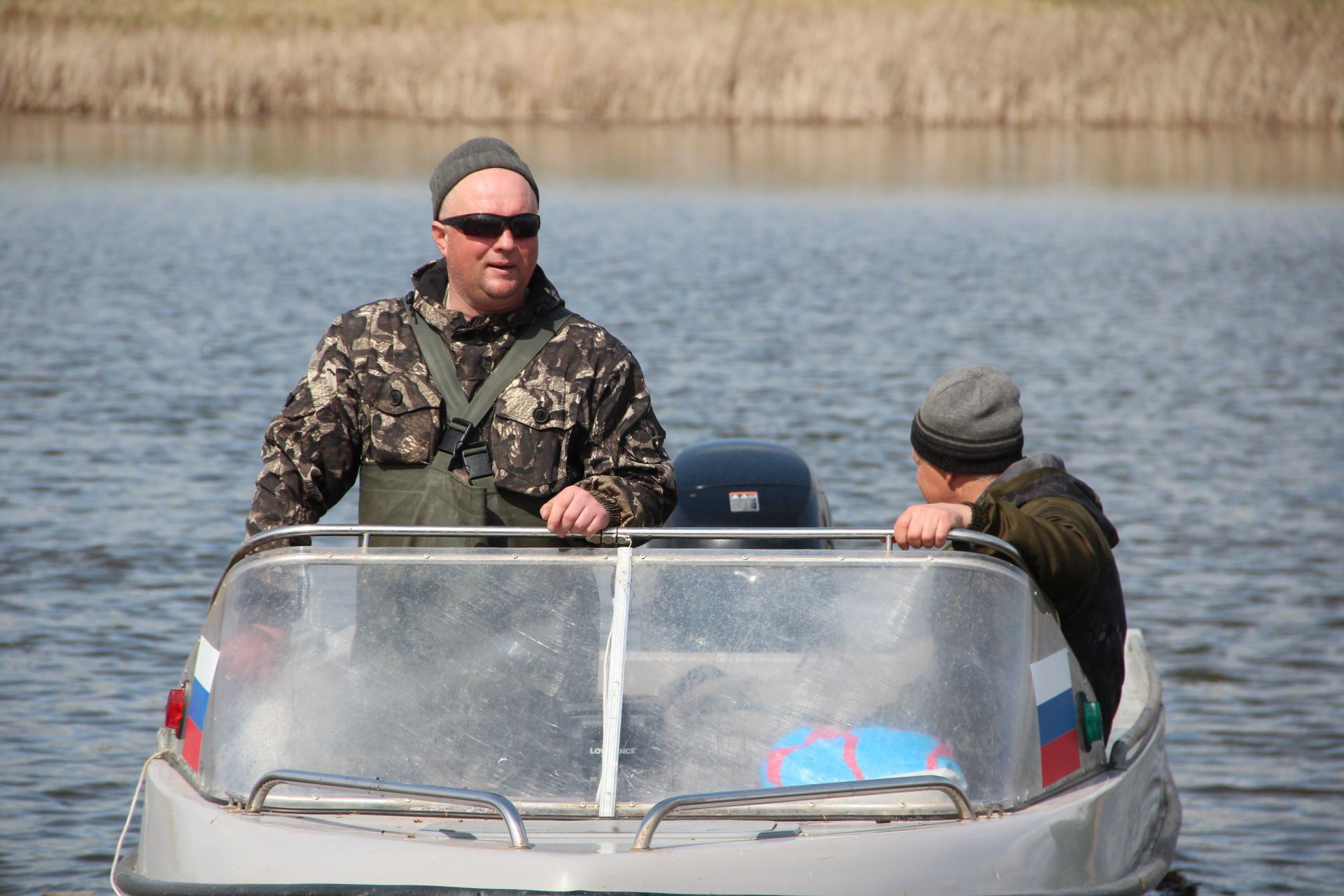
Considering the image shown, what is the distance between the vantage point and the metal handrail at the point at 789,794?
3029mm

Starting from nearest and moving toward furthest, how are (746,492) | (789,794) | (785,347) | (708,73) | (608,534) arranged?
(789,794)
(608,534)
(746,492)
(785,347)
(708,73)

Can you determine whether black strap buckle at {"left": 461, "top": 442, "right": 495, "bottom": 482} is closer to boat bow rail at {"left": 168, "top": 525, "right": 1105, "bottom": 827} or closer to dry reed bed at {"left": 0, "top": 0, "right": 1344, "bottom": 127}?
boat bow rail at {"left": 168, "top": 525, "right": 1105, "bottom": 827}

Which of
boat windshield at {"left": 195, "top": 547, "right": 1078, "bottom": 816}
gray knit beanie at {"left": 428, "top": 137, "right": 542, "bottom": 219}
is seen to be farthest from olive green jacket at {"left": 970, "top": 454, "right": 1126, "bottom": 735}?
gray knit beanie at {"left": 428, "top": 137, "right": 542, "bottom": 219}

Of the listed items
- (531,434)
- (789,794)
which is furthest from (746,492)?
(789,794)

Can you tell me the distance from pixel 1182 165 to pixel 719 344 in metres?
16.3

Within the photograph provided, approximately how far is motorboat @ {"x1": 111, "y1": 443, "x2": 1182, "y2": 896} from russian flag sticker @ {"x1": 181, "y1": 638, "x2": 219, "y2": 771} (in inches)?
0.4

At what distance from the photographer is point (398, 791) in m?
3.10

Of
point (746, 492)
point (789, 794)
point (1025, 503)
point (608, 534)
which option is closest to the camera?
point (789, 794)

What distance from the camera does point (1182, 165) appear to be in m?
29.2

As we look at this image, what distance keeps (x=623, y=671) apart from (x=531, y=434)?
27.5 inches

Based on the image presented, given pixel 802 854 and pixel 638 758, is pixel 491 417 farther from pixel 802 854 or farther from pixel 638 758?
pixel 802 854

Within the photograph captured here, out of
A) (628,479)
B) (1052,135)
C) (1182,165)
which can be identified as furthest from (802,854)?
(1052,135)

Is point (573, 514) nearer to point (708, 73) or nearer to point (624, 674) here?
point (624, 674)

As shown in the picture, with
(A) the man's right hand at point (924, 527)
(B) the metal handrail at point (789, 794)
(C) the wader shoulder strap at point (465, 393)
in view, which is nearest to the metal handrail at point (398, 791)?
(B) the metal handrail at point (789, 794)
